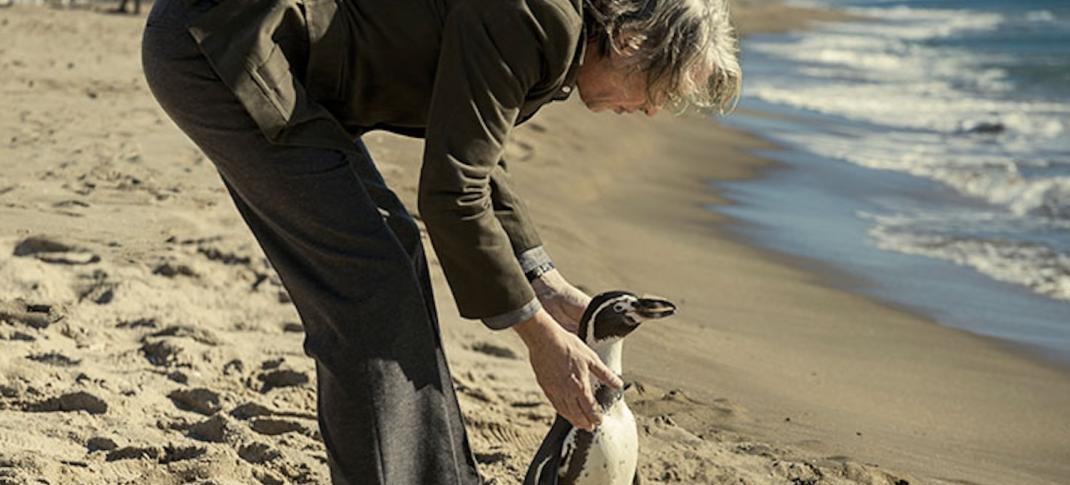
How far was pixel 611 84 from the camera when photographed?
9.12 ft

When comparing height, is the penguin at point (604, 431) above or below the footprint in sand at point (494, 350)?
above

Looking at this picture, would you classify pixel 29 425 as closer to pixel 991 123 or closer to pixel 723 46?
pixel 723 46

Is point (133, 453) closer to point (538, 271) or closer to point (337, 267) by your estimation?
point (538, 271)

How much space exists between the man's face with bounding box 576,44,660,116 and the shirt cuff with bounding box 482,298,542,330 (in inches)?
15.1

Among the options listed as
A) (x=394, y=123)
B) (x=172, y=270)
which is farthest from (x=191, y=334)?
(x=394, y=123)

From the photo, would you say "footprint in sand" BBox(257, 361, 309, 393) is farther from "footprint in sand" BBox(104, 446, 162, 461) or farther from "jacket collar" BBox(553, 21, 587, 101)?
"jacket collar" BBox(553, 21, 587, 101)

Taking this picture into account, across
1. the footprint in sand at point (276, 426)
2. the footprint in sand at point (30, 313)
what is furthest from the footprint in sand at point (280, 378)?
the footprint in sand at point (30, 313)

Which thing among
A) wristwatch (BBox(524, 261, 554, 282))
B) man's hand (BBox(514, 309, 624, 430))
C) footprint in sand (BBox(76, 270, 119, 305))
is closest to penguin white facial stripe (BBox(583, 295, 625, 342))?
wristwatch (BBox(524, 261, 554, 282))

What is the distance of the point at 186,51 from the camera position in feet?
8.83

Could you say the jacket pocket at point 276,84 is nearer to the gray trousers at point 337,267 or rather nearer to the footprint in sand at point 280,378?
the gray trousers at point 337,267

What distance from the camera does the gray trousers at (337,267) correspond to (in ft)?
8.92

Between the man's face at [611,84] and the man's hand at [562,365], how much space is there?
394 mm

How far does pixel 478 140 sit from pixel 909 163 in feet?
32.0

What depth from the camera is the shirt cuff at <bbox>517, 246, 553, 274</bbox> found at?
3195mm
